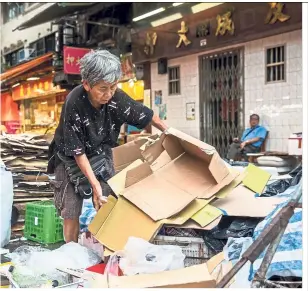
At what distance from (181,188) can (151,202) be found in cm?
23

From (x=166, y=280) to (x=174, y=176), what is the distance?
90cm

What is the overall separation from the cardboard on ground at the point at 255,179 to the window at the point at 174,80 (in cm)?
645

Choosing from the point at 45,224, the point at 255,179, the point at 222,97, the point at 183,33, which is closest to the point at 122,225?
the point at 255,179

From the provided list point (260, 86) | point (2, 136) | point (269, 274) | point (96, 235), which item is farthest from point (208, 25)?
point (269, 274)

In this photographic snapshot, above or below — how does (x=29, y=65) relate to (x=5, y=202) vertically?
above

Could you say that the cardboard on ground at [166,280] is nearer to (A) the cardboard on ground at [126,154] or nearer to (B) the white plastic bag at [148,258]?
(B) the white plastic bag at [148,258]

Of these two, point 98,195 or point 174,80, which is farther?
point 174,80

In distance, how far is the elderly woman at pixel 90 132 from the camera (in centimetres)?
276

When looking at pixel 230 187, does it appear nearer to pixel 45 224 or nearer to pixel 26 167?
pixel 45 224

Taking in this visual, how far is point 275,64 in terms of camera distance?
296 inches

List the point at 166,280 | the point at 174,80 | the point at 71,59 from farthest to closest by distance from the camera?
the point at 71,59 < the point at 174,80 < the point at 166,280

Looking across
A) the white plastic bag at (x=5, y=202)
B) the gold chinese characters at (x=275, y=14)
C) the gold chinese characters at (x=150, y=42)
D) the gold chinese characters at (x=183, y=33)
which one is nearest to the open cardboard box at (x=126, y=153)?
the white plastic bag at (x=5, y=202)

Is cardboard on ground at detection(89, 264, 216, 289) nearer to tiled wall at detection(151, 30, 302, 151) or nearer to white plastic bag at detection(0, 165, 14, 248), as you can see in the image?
white plastic bag at detection(0, 165, 14, 248)

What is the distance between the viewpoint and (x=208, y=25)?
8.63 m
